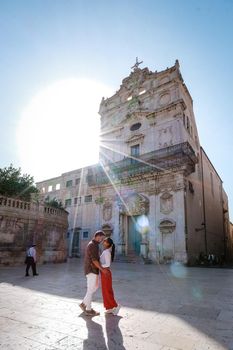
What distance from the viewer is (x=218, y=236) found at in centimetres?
3103

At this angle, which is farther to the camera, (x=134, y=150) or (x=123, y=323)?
(x=134, y=150)

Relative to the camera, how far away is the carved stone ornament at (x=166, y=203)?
2088 cm

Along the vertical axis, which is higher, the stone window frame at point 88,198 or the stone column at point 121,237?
the stone window frame at point 88,198

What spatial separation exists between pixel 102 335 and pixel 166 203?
18164 millimetres

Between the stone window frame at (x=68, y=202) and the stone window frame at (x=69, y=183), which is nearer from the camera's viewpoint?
the stone window frame at (x=68, y=202)

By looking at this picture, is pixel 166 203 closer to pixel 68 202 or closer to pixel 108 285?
pixel 68 202

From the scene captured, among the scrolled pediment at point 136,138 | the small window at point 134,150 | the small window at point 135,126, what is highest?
the small window at point 135,126

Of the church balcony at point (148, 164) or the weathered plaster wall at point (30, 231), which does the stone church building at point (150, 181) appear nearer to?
the church balcony at point (148, 164)

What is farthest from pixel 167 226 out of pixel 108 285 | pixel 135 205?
pixel 108 285

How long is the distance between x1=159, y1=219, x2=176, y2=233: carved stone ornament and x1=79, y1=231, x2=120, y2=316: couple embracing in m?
15.7

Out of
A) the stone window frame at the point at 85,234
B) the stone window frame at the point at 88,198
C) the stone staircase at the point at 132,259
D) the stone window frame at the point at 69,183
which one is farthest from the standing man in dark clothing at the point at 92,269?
the stone window frame at the point at 69,183

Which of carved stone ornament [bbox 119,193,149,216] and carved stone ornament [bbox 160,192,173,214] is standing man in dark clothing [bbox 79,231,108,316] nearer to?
carved stone ornament [bbox 160,192,173,214]

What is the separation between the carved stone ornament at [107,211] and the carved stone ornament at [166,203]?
6.07m

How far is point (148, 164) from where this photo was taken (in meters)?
23.1
